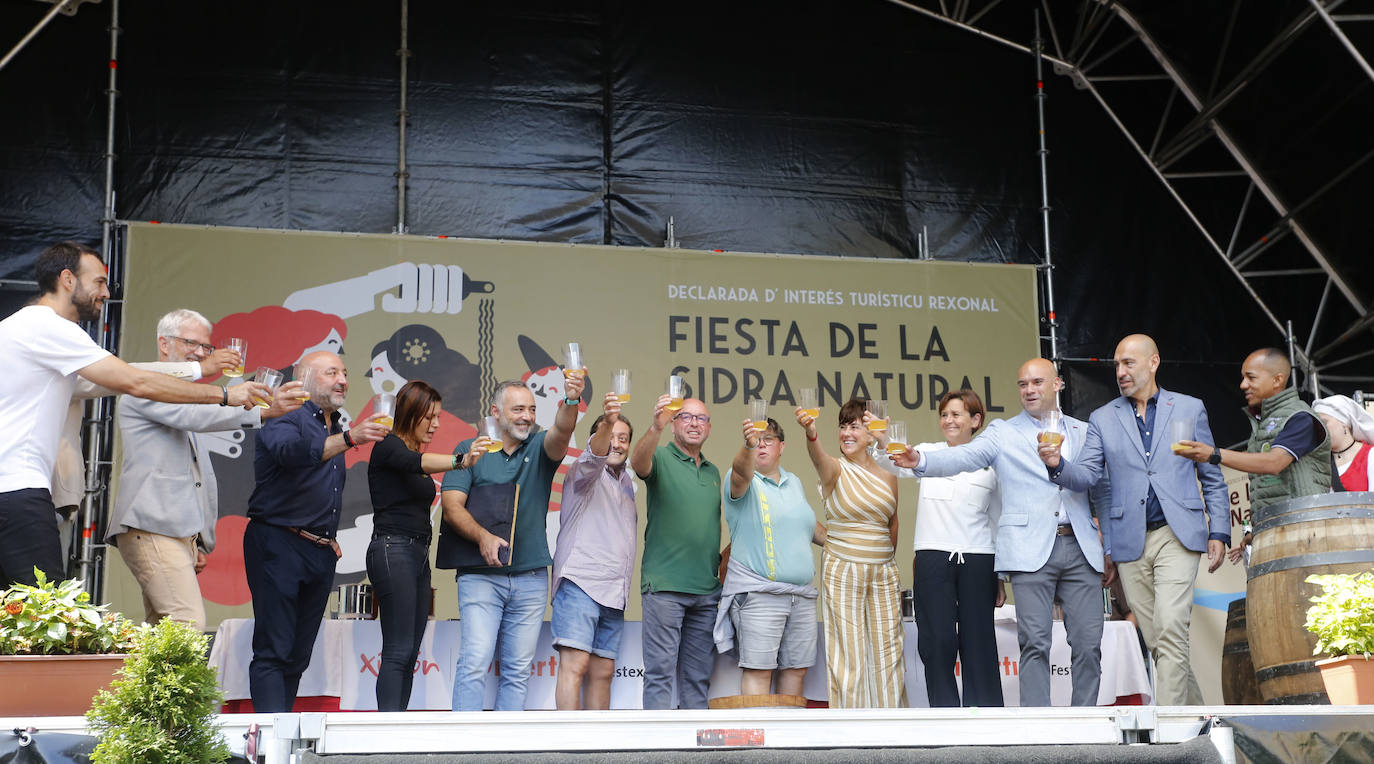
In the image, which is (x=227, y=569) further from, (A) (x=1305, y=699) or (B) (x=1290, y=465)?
(A) (x=1305, y=699)

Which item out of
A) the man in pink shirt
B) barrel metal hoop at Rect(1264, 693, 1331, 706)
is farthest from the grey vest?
the man in pink shirt

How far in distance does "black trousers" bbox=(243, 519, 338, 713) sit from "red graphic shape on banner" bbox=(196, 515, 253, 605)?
237 cm

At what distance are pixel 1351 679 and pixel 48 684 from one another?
9.95ft

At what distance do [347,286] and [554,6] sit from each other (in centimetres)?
204

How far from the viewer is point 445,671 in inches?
195

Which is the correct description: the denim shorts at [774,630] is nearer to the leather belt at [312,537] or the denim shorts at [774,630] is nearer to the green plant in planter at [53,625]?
the leather belt at [312,537]

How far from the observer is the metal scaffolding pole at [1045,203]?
7680mm

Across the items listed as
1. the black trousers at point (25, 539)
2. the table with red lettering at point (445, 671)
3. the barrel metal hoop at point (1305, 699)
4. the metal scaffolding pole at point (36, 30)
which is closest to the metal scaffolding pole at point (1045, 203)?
the table with red lettering at point (445, 671)

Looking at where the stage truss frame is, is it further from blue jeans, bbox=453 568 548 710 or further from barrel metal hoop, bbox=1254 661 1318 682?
blue jeans, bbox=453 568 548 710

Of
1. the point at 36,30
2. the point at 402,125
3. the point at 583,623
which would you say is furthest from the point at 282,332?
the point at 583,623

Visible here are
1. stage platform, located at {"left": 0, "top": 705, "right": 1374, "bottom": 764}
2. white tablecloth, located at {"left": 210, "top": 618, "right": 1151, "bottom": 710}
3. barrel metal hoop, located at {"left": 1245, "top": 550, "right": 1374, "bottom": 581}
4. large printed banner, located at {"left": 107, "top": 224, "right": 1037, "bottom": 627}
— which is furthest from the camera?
large printed banner, located at {"left": 107, "top": 224, "right": 1037, "bottom": 627}

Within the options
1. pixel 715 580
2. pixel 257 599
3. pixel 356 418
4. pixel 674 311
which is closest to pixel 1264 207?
pixel 674 311

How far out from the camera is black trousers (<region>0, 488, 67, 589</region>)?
3.32 meters

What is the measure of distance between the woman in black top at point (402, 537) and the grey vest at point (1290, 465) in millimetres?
2737
